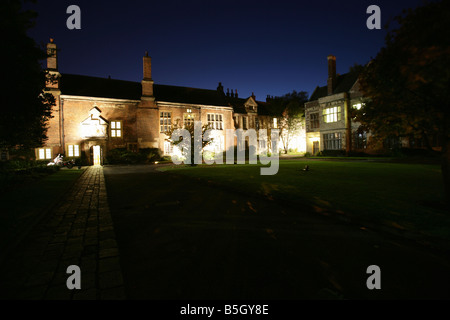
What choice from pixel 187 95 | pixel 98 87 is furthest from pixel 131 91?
pixel 187 95

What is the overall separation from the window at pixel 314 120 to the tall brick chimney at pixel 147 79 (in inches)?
921

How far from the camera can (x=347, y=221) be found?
5.50 metres

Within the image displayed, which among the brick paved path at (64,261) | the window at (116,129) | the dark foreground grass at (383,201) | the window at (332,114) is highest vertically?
the window at (332,114)

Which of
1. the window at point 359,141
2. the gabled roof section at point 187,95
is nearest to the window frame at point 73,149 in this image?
the gabled roof section at point 187,95

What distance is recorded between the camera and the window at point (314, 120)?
35.2 m

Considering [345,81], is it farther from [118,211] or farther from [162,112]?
[118,211]

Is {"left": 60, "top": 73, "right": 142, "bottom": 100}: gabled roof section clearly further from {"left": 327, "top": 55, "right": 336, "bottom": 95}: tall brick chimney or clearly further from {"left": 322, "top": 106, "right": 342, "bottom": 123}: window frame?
{"left": 327, "top": 55, "right": 336, "bottom": 95}: tall brick chimney

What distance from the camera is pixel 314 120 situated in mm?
35594

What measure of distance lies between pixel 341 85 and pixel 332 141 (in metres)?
7.44

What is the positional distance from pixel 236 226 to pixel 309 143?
1357 inches

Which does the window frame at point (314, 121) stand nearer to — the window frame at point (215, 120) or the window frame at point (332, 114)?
the window frame at point (332, 114)

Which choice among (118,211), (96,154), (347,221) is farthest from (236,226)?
(96,154)

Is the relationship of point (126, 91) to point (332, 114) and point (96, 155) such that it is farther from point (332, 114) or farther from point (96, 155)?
point (332, 114)

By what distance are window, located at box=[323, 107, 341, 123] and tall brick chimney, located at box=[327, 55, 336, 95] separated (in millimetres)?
2439
